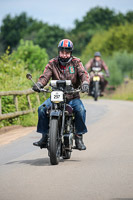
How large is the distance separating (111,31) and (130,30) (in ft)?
7.57

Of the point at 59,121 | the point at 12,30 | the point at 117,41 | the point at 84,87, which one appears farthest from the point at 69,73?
the point at 12,30

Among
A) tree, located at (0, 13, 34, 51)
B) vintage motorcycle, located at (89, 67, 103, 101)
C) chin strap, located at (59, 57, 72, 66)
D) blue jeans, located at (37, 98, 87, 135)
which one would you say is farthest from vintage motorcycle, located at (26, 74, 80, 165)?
tree, located at (0, 13, 34, 51)

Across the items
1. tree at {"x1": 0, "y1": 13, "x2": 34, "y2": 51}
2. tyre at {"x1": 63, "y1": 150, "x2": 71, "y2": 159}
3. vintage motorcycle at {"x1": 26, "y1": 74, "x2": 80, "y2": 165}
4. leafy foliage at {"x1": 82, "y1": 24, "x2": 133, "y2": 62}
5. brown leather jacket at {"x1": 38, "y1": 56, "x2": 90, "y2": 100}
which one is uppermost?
tree at {"x1": 0, "y1": 13, "x2": 34, "y2": 51}

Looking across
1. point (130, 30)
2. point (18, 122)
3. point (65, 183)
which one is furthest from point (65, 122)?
point (130, 30)

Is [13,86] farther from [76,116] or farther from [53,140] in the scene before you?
[53,140]

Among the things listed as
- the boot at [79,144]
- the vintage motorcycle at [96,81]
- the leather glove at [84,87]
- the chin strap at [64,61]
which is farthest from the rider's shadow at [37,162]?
the vintage motorcycle at [96,81]

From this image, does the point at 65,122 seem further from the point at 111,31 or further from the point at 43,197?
the point at 111,31

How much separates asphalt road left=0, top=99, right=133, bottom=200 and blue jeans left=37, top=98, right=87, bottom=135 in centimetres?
50

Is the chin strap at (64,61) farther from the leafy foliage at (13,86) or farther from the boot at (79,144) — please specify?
the leafy foliage at (13,86)

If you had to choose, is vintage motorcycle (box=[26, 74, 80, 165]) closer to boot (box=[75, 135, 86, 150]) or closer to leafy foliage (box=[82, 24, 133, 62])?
boot (box=[75, 135, 86, 150])

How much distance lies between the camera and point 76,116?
920 centimetres

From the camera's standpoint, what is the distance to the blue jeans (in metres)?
8.91

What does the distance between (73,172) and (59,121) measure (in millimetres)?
1005

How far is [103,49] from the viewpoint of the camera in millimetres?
64625
